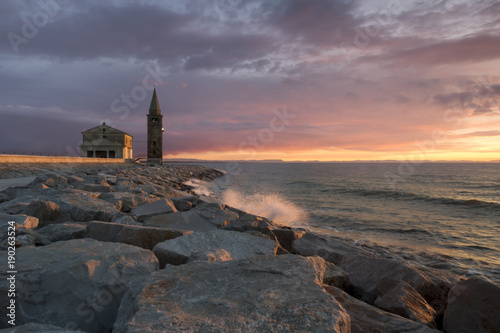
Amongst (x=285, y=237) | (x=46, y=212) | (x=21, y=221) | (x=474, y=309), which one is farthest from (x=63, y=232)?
(x=474, y=309)

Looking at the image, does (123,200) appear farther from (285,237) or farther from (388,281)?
(388,281)

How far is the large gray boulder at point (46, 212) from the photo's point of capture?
389 cm

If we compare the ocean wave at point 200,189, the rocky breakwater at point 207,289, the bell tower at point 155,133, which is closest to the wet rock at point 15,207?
the rocky breakwater at point 207,289

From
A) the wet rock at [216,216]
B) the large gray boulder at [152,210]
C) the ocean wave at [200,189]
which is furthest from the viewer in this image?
the ocean wave at [200,189]

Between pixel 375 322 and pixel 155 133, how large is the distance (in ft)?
149

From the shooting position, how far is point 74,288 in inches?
70.7

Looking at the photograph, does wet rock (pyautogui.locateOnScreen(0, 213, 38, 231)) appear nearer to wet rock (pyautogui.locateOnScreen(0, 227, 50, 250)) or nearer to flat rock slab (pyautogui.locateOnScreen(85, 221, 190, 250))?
wet rock (pyautogui.locateOnScreen(0, 227, 50, 250))

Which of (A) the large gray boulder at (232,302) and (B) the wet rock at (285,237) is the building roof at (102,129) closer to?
(B) the wet rock at (285,237)

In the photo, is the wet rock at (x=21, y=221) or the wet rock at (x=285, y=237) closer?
the wet rock at (x=21, y=221)

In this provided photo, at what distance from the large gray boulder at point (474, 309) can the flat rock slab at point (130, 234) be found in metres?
2.64

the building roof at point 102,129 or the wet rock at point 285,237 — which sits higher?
the building roof at point 102,129

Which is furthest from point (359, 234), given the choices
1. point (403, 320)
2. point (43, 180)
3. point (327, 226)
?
point (43, 180)

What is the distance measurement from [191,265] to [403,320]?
1.52m

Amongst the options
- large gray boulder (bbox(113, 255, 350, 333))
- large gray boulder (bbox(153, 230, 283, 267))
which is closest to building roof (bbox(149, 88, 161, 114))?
large gray boulder (bbox(153, 230, 283, 267))
